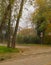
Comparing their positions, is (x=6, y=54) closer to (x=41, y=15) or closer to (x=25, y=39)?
(x=41, y=15)

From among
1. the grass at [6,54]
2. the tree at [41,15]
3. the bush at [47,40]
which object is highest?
the tree at [41,15]

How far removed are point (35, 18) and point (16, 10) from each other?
34.1m

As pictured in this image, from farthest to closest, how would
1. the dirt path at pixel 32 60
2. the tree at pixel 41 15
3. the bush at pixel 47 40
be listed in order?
the bush at pixel 47 40
the tree at pixel 41 15
the dirt path at pixel 32 60

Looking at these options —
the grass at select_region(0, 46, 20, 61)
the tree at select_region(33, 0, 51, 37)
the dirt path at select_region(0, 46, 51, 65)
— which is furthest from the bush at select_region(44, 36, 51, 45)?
the dirt path at select_region(0, 46, 51, 65)

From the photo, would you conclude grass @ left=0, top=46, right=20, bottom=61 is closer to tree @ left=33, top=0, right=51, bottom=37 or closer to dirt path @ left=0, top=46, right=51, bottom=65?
dirt path @ left=0, top=46, right=51, bottom=65

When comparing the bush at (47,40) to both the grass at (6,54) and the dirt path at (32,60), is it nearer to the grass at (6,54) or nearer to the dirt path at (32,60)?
the grass at (6,54)

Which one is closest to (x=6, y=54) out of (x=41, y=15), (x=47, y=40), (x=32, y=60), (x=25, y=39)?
(x=32, y=60)

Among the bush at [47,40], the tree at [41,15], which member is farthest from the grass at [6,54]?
the bush at [47,40]

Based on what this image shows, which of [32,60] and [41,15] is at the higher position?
[41,15]

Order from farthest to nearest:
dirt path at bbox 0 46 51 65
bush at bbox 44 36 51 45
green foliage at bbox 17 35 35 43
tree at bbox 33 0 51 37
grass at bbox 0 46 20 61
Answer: green foliage at bbox 17 35 35 43 < bush at bbox 44 36 51 45 < tree at bbox 33 0 51 37 < grass at bbox 0 46 20 61 < dirt path at bbox 0 46 51 65

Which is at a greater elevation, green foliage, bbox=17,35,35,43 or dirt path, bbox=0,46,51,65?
green foliage, bbox=17,35,35,43

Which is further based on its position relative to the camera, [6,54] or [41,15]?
[41,15]

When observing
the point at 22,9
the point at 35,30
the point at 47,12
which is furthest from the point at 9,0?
the point at 35,30

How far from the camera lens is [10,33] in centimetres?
3959
